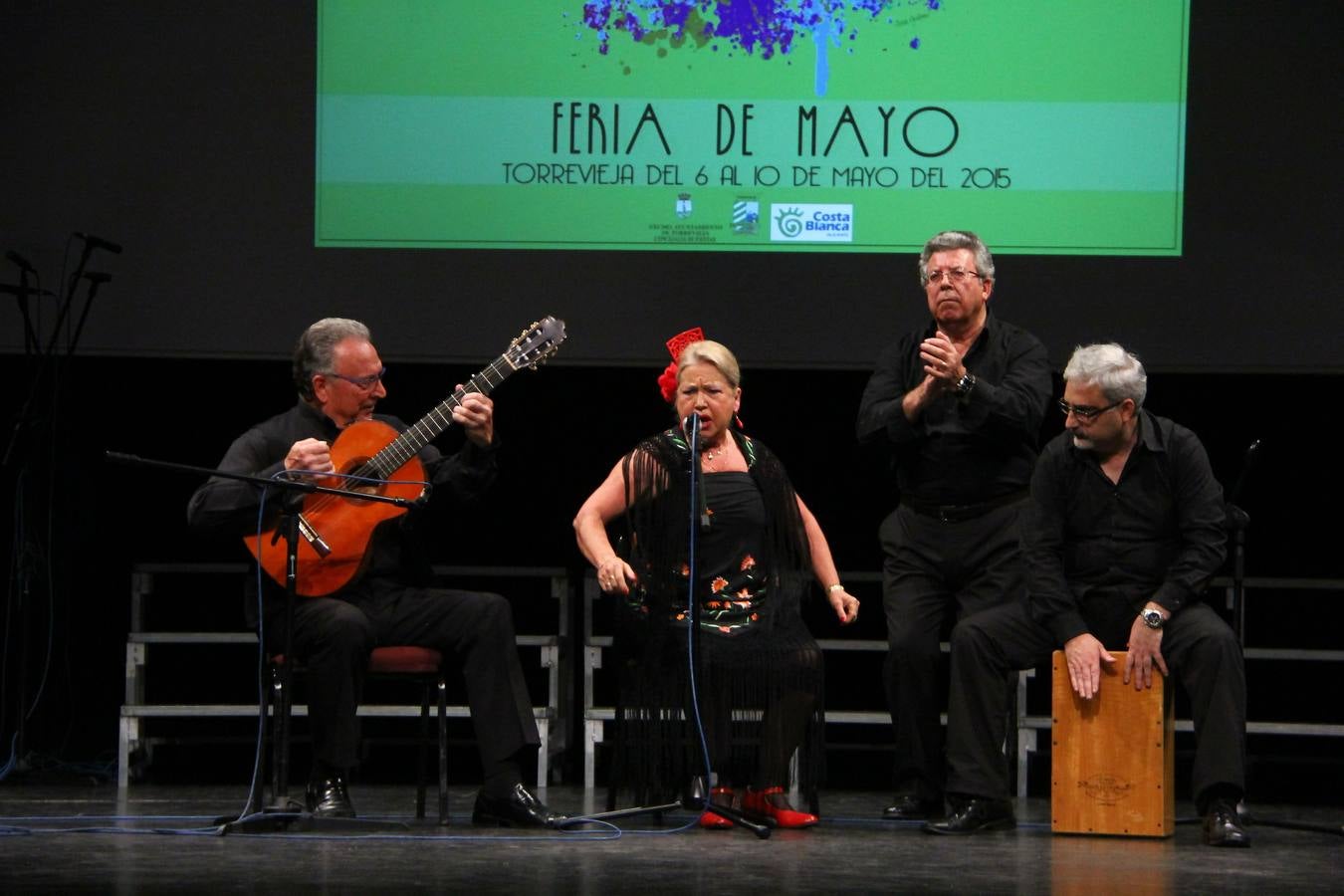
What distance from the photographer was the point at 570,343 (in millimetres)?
5336

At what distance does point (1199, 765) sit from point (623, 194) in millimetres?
2395

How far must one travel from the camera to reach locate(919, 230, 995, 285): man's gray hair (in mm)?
4617

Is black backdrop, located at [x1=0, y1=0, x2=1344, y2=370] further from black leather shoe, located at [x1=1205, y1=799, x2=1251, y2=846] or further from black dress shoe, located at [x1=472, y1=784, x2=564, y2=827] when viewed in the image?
black leather shoe, located at [x1=1205, y1=799, x2=1251, y2=846]

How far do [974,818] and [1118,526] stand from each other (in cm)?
80

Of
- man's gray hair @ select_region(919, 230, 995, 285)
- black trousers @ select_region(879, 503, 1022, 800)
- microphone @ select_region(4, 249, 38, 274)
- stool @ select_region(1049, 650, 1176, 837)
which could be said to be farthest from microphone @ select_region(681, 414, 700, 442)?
microphone @ select_region(4, 249, 38, 274)

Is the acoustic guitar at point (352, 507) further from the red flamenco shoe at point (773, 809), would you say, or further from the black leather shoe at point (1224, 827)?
the black leather shoe at point (1224, 827)

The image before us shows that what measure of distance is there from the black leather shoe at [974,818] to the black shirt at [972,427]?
795 mm

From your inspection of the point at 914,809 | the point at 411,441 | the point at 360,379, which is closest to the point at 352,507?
the point at 411,441

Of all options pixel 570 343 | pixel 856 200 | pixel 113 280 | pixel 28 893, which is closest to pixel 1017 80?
pixel 856 200

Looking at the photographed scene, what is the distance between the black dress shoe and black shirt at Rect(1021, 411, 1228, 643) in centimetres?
130

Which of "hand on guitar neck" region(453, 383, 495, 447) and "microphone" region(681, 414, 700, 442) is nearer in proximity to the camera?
"microphone" region(681, 414, 700, 442)

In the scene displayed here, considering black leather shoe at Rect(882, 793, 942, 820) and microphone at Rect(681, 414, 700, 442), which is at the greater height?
microphone at Rect(681, 414, 700, 442)

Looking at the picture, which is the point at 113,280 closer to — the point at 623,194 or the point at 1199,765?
the point at 623,194

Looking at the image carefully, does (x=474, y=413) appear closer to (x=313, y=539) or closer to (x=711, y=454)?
(x=313, y=539)
